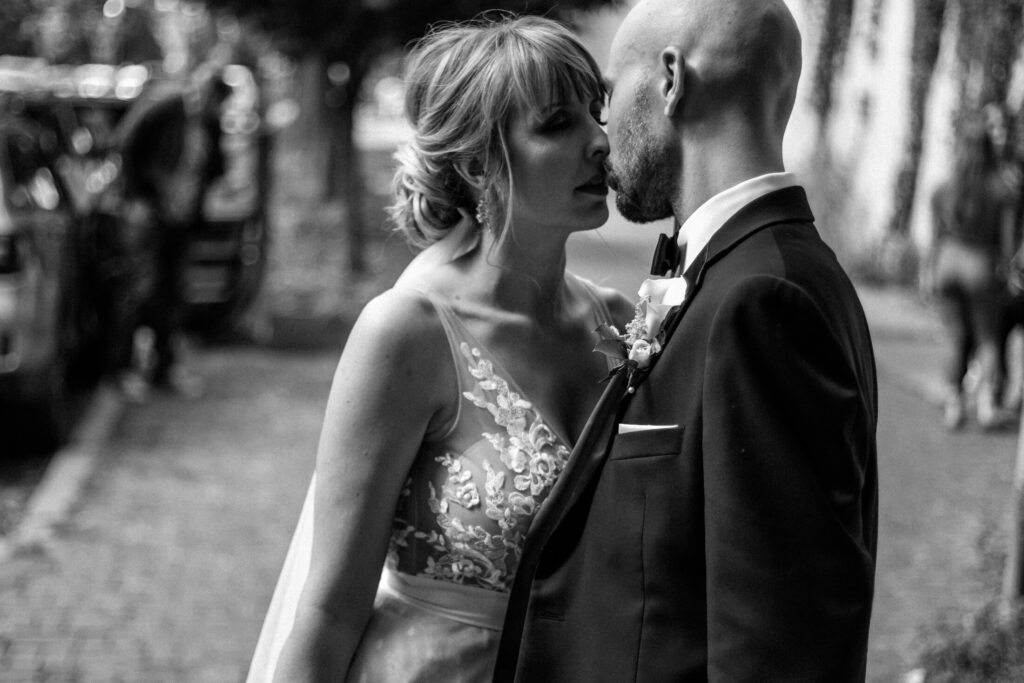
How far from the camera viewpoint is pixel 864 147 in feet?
56.0

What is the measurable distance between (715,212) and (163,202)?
8810mm

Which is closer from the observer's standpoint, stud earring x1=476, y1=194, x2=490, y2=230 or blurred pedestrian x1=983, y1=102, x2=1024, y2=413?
stud earring x1=476, y1=194, x2=490, y2=230

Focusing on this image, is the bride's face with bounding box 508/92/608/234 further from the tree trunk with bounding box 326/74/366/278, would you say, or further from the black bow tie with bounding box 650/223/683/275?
the tree trunk with bounding box 326/74/366/278

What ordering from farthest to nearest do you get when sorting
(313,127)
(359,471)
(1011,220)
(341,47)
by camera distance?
1. (313,127)
2. (341,47)
3. (1011,220)
4. (359,471)

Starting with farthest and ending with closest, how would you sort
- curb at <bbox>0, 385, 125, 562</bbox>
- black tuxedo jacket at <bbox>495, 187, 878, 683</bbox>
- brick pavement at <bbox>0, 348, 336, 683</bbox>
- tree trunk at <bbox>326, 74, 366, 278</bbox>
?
1. tree trunk at <bbox>326, 74, 366, 278</bbox>
2. curb at <bbox>0, 385, 125, 562</bbox>
3. brick pavement at <bbox>0, 348, 336, 683</bbox>
4. black tuxedo jacket at <bbox>495, 187, 878, 683</bbox>

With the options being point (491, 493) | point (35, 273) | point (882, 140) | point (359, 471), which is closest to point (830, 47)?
point (35, 273)

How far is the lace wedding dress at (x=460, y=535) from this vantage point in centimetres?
240

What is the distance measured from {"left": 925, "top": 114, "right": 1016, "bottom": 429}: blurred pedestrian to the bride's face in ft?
23.8

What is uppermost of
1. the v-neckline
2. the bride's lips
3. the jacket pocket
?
the bride's lips

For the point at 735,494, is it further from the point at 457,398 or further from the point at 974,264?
the point at 974,264

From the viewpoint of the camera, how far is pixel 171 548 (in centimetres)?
670

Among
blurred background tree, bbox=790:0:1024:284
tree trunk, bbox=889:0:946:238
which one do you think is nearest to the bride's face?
tree trunk, bbox=889:0:946:238

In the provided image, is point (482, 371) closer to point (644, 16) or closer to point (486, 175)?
point (486, 175)

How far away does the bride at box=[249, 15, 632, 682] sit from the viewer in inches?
92.4
